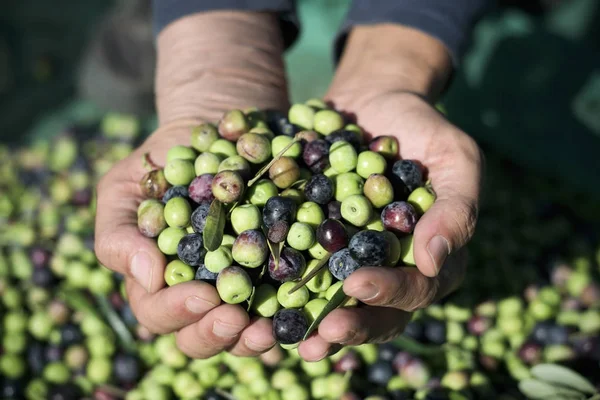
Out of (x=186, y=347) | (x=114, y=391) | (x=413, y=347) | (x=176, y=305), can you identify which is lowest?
(x=114, y=391)

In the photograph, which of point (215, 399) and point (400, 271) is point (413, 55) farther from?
point (215, 399)

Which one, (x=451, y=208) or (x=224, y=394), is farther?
(x=224, y=394)

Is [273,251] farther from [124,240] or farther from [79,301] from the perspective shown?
[79,301]

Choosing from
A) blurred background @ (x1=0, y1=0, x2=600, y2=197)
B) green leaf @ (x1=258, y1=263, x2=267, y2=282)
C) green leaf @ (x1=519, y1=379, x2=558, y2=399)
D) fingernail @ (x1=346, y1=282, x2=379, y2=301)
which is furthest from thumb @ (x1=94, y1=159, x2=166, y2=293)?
blurred background @ (x1=0, y1=0, x2=600, y2=197)

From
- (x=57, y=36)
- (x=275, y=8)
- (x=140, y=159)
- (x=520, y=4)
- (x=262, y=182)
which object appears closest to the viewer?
(x=262, y=182)

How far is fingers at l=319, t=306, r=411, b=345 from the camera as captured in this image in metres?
1.71

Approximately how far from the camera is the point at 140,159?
2.30 meters

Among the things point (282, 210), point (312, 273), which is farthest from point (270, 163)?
point (312, 273)

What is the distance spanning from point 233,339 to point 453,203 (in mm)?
863

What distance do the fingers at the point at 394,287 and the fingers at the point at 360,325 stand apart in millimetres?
56

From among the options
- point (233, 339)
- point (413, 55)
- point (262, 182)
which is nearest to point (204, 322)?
point (233, 339)

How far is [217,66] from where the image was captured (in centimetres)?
281

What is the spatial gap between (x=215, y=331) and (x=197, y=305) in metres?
0.10

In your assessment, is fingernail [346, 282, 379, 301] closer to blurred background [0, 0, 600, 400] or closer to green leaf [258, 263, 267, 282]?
green leaf [258, 263, 267, 282]
